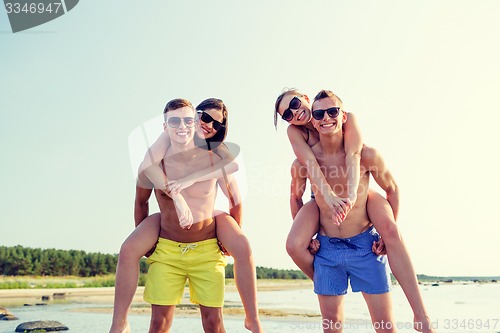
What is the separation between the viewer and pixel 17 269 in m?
20.0

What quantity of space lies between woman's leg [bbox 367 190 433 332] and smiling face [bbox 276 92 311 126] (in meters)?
0.97

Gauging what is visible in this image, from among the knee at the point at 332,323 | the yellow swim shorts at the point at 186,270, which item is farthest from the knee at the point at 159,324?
the knee at the point at 332,323

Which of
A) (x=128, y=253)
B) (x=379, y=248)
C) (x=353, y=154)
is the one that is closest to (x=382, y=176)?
(x=353, y=154)

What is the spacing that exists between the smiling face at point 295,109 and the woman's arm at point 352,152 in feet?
1.21

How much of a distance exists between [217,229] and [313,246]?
805 millimetres

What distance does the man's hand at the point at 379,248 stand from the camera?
14.4ft

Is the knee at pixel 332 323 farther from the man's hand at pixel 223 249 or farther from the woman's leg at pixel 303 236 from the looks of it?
the man's hand at pixel 223 249

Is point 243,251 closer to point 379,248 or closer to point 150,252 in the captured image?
point 150,252

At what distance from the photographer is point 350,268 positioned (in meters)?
4.39

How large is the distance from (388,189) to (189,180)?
65.3 inches

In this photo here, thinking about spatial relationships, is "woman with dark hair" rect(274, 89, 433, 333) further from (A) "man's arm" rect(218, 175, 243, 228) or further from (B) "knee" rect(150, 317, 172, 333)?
(B) "knee" rect(150, 317, 172, 333)

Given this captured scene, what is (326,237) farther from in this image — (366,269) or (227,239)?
(227,239)

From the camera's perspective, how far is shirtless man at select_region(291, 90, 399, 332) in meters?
4.34

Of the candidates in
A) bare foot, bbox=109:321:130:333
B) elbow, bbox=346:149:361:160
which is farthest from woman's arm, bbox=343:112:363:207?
bare foot, bbox=109:321:130:333
